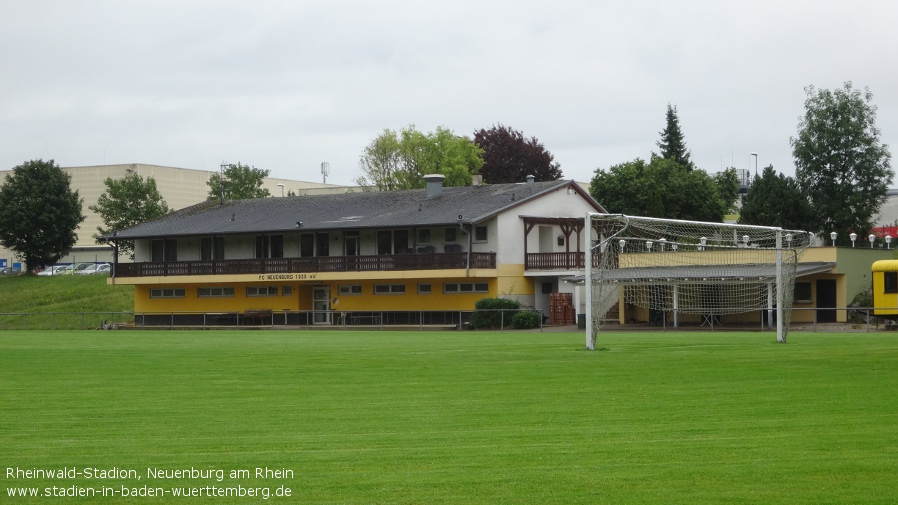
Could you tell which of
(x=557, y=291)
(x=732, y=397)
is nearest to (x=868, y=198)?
(x=557, y=291)

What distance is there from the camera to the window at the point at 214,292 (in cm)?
6944

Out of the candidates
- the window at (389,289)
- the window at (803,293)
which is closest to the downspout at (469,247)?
the window at (389,289)

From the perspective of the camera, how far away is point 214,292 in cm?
6981

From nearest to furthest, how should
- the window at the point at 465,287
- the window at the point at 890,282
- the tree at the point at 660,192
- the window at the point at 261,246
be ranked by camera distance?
the window at the point at 890,282
the window at the point at 465,287
the window at the point at 261,246
the tree at the point at 660,192

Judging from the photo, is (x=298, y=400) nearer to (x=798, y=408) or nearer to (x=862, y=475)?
(x=798, y=408)

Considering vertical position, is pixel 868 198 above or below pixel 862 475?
above

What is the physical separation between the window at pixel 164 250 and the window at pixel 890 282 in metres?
41.5

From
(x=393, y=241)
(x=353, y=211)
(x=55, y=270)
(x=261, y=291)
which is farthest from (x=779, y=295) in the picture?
(x=55, y=270)

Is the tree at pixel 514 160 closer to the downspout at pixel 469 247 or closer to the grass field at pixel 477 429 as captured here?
the downspout at pixel 469 247

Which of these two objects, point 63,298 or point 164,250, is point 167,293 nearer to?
point 164,250

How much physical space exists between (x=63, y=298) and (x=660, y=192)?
39.6 meters

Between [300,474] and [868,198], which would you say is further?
[868,198]

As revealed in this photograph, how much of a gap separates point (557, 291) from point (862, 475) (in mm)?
53312

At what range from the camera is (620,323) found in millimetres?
56781
